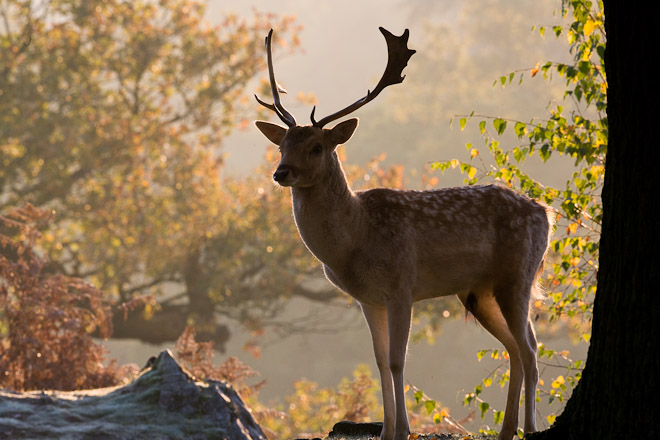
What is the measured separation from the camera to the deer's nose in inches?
216

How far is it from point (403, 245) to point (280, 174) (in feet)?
3.30

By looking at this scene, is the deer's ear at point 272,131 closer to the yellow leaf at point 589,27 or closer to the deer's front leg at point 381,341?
the deer's front leg at point 381,341

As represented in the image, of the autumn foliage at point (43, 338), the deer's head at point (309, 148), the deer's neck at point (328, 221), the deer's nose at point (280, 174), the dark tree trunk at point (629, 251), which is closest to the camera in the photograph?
the dark tree trunk at point (629, 251)

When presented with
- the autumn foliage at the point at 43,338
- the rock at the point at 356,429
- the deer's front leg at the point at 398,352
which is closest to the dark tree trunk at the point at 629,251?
the deer's front leg at the point at 398,352

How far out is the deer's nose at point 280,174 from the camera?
5.48m

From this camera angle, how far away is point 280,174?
550 cm

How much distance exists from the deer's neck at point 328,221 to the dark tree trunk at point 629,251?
A: 1997 millimetres

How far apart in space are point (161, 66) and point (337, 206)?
14325 millimetres

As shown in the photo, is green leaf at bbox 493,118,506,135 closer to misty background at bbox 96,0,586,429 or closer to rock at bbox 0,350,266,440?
rock at bbox 0,350,266,440

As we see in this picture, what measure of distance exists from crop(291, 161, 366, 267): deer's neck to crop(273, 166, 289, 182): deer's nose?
0.31 m

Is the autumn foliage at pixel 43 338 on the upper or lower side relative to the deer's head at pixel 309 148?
lower

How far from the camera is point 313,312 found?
70.5 feet

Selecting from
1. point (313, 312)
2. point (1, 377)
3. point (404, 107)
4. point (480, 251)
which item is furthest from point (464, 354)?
point (480, 251)

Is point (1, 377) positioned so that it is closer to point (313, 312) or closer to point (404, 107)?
point (313, 312)
